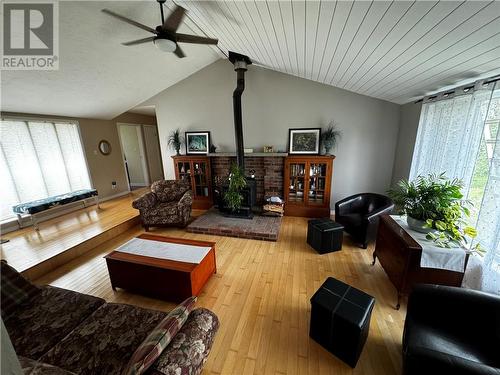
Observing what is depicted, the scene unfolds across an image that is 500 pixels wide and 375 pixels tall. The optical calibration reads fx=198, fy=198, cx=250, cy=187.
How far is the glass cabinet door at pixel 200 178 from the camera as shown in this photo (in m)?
4.64

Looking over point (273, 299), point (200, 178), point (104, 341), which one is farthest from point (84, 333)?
point (200, 178)

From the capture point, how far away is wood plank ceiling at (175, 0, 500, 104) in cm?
126

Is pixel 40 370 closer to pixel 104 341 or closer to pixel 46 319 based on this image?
pixel 104 341

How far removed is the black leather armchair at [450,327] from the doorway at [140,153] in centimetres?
699

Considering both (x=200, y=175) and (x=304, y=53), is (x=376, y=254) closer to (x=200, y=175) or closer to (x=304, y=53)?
(x=304, y=53)

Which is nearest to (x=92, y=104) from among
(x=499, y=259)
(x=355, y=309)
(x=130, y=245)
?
(x=130, y=245)

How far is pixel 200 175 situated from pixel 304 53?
322cm

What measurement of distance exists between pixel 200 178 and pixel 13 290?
3.43 m

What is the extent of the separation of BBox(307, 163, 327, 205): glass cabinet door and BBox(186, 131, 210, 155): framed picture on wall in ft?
7.92

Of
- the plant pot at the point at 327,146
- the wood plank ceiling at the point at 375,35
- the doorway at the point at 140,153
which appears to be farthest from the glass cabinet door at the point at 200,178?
the doorway at the point at 140,153

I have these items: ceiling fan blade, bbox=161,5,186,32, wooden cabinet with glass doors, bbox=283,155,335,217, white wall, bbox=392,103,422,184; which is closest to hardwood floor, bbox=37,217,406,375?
wooden cabinet with glass doors, bbox=283,155,335,217

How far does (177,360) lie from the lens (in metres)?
0.96

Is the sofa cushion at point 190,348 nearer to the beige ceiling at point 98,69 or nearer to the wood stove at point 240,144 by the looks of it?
the wood stove at point 240,144

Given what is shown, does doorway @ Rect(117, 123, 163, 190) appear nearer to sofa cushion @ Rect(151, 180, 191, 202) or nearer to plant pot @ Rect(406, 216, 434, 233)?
sofa cushion @ Rect(151, 180, 191, 202)
